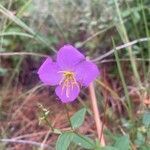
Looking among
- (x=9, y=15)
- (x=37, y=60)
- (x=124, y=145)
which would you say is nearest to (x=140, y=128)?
(x=124, y=145)

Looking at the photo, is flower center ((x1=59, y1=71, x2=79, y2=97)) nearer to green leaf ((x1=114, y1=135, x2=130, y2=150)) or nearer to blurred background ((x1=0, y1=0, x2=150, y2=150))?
green leaf ((x1=114, y1=135, x2=130, y2=150))

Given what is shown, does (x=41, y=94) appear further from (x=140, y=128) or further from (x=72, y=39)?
(x=140, y=128)

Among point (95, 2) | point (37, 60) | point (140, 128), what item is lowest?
point (140, 128)

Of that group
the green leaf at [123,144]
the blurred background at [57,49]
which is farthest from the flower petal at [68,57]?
the blurred background at [57,49]

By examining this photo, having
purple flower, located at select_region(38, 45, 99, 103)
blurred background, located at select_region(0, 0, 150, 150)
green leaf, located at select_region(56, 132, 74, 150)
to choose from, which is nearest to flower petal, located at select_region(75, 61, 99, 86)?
purple flower, located at select_region(38, 45, 99, 103)

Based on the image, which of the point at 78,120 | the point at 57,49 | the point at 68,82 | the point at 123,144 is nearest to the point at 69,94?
the point at 68,82

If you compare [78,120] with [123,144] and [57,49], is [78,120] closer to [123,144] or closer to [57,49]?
[123,144]

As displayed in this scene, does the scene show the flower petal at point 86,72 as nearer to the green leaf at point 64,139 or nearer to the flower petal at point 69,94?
the flower petal at point 69,94
